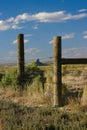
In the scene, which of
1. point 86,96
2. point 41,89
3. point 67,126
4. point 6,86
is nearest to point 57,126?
point 67,126

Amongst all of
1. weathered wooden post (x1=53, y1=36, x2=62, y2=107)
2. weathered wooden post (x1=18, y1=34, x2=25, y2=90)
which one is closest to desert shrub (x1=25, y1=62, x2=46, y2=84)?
weathered wooden post (x1=18, y1=34, x2=25, y2=90)

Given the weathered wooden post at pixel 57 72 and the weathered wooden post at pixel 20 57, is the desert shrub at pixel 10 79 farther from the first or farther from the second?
the weathered wooden post at pixel 57 72

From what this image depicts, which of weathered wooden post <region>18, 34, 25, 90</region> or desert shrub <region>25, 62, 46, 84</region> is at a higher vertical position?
weathered wooden post <region>18, 34, 25, 90</region>

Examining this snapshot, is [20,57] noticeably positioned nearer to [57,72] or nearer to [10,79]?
[10,79]

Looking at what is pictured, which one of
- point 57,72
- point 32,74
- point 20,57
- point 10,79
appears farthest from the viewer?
point 32,74

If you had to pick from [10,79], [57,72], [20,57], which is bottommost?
[10,79]

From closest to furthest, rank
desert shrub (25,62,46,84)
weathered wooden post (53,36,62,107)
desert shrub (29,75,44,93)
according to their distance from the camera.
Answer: weathered wooden post (53,36,62,107) → desert shrub (29,75,44,93) → desert shrub (25,62,46,84)

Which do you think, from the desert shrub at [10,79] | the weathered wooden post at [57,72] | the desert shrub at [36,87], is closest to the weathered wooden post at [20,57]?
the desert shrub at [10,79]

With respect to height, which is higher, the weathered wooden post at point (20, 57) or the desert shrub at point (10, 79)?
the weathered wooden post at point (20, 57)

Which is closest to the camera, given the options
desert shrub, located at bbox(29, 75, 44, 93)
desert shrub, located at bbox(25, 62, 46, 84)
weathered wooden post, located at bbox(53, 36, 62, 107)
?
weathered wooden post, located at bbox(53, 36, 62, 107)

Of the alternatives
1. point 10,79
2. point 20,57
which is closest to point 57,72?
point 20,57

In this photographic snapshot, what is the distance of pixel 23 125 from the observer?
35.1 ft

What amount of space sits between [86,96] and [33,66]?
26.7ft

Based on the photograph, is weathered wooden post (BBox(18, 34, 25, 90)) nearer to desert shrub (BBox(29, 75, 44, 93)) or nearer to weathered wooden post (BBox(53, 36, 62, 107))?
desert shrub (BBox(29, 75, 44, 93))
